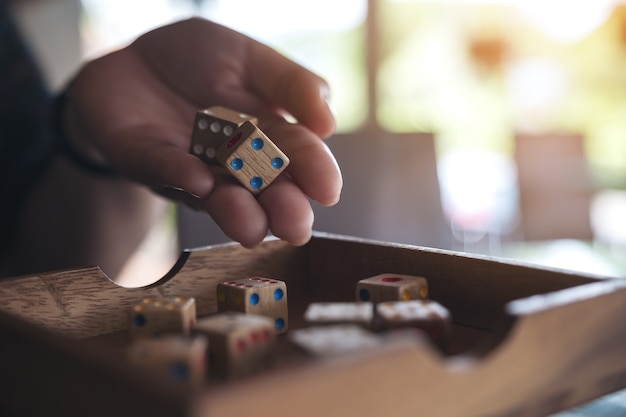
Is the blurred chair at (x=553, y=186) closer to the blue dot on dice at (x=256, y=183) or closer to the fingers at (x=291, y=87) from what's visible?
the fingers at (x=291, y=87)

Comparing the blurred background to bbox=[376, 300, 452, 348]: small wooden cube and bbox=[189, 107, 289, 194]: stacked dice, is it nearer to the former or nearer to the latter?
bbox=[189, 107, 289, 194]: stacked dice

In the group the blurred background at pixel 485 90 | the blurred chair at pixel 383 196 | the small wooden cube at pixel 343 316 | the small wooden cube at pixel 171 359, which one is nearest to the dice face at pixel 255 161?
the small wooden cube at pixel 343 316

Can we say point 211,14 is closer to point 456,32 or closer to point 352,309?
point 456,32

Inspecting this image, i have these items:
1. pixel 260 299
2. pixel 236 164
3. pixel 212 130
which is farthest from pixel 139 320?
pixel 212 130

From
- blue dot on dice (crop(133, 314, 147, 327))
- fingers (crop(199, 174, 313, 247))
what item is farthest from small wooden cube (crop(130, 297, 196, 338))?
fingers (crop(199, 174, 313, 247))

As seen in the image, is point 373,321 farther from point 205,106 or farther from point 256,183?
point 205,106
